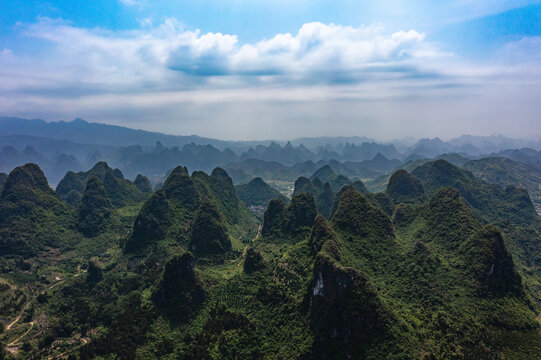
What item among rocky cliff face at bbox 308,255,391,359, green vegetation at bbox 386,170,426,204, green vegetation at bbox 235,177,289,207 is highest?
green vegetation at bbox 386,170,426,204

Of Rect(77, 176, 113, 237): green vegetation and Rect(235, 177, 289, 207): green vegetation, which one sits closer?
Rect(77, 176, 113, 237): green vegetation

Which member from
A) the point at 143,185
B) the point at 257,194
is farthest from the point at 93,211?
the point at 257,194

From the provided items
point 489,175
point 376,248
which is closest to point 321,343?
point 376,248

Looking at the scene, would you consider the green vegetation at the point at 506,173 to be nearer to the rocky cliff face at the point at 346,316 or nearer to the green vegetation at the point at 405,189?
the green vegetation at the point at 405,189

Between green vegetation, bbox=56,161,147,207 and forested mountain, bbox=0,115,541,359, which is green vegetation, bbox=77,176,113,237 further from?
green vegetation, bbox=56,161,147,207

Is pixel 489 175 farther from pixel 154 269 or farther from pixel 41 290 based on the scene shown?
pixel 41 290

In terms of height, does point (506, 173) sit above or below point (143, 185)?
above

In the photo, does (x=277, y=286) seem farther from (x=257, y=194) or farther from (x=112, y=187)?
(x=257, y=194)

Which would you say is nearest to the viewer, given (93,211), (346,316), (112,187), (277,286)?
(346,316)

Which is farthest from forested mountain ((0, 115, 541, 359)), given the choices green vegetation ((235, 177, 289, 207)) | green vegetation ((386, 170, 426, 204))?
green vegetation ((235, 177, 289, 207))
